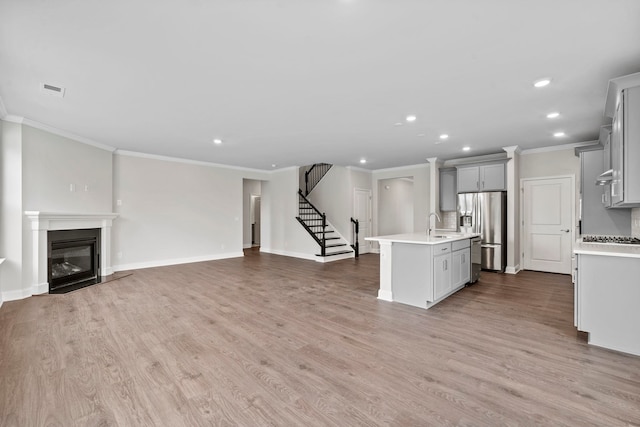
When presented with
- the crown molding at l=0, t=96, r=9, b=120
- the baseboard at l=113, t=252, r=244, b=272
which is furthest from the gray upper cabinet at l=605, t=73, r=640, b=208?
the baseboard at l=113, t=252, r=244, b=272

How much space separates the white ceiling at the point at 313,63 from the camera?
199cm

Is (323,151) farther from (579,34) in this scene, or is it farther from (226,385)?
(226,385)

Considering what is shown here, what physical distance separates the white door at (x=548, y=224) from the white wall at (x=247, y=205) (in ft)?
26.8

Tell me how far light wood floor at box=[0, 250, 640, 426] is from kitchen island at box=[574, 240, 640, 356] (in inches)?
6.0

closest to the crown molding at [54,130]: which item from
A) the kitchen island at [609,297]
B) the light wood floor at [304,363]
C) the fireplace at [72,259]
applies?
the fireplace at [72,259]

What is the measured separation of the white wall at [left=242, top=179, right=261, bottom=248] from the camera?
10414 mm

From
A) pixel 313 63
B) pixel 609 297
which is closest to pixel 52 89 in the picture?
pixel 313 63

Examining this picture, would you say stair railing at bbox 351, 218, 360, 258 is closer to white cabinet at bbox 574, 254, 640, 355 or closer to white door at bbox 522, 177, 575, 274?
white door at bbox 522, 177, 575, 274

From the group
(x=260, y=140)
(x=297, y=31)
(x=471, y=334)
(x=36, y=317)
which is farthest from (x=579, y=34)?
(x=36, y=317)

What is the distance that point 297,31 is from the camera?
7.17ft

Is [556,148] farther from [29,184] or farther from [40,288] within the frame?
[40,288]

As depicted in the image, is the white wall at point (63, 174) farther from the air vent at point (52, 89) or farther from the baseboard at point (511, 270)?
the baseboard at point (511, 270)

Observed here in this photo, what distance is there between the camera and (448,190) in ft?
23.7

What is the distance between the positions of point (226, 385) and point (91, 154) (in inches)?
216
